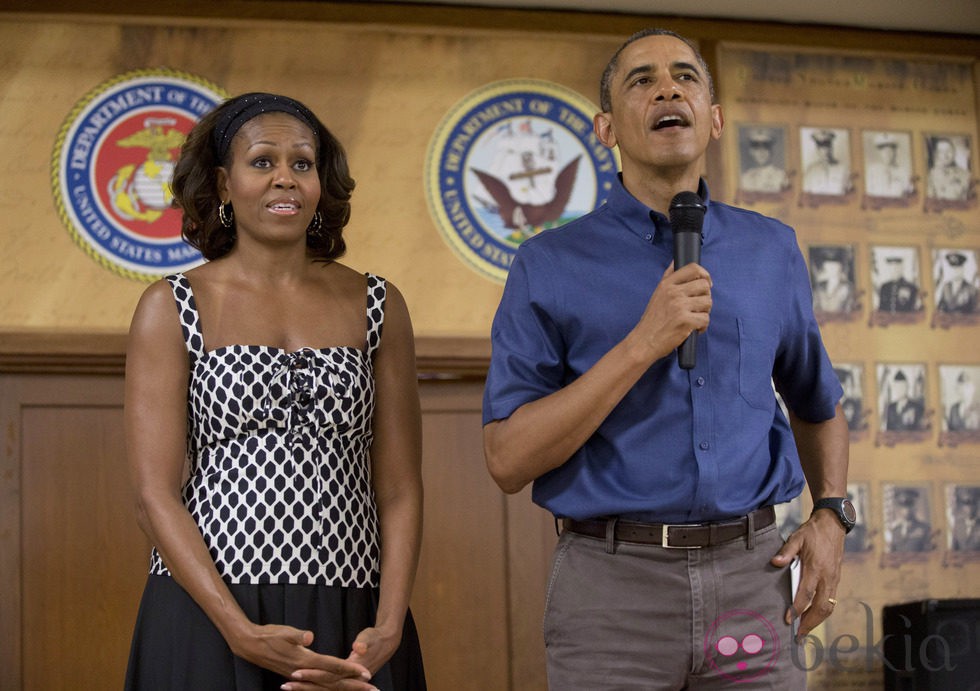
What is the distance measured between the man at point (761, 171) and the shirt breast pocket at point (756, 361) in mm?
2760

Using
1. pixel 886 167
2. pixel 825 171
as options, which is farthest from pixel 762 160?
pixel 886 167

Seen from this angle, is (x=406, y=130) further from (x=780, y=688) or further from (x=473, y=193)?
(x=780, y=688)

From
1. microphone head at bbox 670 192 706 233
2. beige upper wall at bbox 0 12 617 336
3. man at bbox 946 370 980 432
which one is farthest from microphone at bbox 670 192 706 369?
man at bbox 946 370 980 432

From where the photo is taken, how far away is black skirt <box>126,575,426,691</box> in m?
2.18

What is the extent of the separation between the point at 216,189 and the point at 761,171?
2.83 meters

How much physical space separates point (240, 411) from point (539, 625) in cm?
263

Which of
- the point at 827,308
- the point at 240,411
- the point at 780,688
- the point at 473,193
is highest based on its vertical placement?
the point at 473,193

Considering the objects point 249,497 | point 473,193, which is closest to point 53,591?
point 473,193

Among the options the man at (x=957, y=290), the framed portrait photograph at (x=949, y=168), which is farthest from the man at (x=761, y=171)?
the man at (x=957, y=290)

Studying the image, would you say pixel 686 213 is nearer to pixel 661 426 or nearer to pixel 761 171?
pixel 661 426

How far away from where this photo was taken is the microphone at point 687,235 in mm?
1953

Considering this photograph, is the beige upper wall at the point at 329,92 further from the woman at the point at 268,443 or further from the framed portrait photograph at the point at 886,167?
the woman at the point at 268,443

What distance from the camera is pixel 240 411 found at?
2.26 metres

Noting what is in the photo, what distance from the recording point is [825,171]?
4.90m
